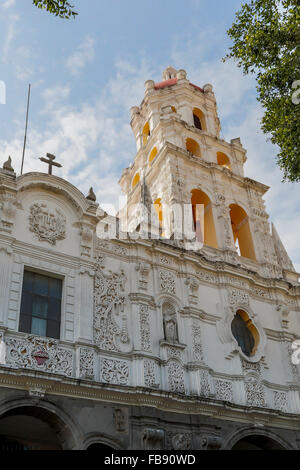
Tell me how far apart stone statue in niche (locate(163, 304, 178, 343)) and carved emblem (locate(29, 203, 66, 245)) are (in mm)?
3767

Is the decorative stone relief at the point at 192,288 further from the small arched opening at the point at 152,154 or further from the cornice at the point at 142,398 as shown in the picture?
the small arched opening at the point at 152,154

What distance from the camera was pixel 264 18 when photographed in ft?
41.0

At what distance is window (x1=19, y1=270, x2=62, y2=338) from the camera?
12234 millimetres

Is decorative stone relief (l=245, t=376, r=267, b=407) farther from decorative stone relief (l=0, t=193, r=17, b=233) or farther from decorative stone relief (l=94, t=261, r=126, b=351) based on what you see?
decorative stone relief (l=0, t=193, r=17, b=233)

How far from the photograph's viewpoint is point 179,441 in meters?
12.4

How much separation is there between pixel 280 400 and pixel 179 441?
4353mm

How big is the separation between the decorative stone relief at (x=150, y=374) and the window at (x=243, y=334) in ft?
12.4

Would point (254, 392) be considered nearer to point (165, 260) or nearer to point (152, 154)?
point (165, 260)

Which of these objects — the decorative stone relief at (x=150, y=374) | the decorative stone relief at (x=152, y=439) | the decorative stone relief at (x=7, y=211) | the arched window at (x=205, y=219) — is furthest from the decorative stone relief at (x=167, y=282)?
the decorative stone relief at (x=7, y=211)

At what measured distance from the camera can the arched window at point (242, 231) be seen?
64.8ft

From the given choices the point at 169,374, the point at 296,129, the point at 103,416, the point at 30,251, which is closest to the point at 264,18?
the point at 296,129
